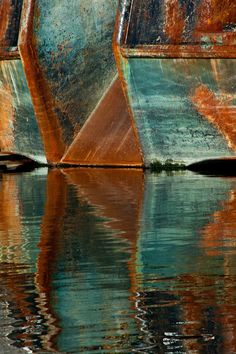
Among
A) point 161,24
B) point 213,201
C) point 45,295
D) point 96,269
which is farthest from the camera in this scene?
point 161,24

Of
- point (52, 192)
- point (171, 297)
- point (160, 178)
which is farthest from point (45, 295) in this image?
point (160, 178)

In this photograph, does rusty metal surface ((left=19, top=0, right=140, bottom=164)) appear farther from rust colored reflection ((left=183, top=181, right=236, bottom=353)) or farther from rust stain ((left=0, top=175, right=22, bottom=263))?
rust colored reflection ((left=183, top=181, right=236, bottom=353))

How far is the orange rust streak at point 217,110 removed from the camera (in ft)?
43.3

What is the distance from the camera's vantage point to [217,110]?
13273mm

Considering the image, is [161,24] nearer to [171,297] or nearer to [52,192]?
[52,192]

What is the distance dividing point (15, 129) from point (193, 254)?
9089 millimetres

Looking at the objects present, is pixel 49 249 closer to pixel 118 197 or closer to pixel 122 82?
pixel 118 197

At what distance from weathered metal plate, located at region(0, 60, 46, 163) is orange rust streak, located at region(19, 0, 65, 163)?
326mm

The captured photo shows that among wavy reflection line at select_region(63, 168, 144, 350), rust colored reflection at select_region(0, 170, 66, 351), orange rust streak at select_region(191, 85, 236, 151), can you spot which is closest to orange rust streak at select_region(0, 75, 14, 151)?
wavy reflection line at select_region(63, 168, 144, 350)

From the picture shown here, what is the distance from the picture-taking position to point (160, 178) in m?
13.2

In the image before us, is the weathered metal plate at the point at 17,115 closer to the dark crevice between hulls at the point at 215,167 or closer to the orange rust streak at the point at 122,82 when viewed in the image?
the orange rust streak at the point at 122,82

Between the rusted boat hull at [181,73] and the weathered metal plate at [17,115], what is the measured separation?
2254 mm

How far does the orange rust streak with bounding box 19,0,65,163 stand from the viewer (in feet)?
48.8

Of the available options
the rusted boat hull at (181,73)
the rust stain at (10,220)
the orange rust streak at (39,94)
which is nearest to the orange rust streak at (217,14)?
the rusted boat hull at (181,73)
